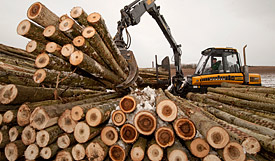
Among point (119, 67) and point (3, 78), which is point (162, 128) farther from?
point (3, 78)

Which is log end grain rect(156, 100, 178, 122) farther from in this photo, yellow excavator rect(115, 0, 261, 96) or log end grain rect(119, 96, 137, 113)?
yellow excavator rect(115, 0, 261, 96)

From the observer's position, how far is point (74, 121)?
210cm

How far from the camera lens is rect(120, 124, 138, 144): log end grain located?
1956 millimetres

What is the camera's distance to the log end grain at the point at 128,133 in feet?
6.42

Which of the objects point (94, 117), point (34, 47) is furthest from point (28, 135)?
point (34, 47)

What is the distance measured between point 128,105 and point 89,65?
903mm

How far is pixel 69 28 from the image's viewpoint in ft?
6.99

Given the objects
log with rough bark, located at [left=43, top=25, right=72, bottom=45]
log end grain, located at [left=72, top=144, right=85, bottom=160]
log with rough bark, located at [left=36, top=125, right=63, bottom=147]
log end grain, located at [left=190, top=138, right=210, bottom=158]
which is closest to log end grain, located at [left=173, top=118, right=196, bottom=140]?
log end grain, located at [left=190, top=138, right=210, bottom=158]

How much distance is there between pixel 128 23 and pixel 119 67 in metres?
1.91

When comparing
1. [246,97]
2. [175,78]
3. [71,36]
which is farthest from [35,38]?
[175,78]

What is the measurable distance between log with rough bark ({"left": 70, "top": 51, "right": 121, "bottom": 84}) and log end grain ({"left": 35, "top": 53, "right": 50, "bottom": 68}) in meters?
0.40

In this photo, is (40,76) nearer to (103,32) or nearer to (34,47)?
(34,47)

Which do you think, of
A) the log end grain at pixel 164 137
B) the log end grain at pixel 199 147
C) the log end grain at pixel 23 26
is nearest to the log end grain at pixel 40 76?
the log end grain at pixel 23 26

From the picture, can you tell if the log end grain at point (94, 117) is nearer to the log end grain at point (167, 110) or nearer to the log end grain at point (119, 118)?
the log end grain at point (119, 118)
